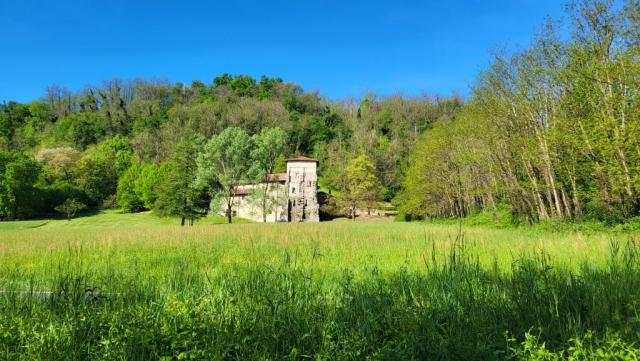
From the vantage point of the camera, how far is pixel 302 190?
69.9 m

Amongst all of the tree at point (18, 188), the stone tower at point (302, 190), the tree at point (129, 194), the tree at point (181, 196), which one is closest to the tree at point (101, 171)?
the tree at point (129, 194)

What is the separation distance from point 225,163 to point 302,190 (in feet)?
82.8

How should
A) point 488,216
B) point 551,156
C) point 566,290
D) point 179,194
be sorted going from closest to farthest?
point 566,290, point 551,156, point 488,216, point 179,194

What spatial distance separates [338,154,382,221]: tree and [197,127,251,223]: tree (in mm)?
23908

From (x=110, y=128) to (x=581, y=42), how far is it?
401ft

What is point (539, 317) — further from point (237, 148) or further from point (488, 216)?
point (237, 148)

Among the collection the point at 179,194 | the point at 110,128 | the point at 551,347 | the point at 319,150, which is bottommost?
the point at 551,347

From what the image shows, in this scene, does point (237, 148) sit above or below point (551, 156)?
above

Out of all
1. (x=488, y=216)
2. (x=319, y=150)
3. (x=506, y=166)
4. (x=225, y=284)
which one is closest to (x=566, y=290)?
(x=225, y=284)

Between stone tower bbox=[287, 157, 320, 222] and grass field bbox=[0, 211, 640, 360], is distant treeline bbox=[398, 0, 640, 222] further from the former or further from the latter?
stone tower bbox=[287, 157, 320, 222]

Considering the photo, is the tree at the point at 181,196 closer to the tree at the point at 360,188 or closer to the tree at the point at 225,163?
the tree at the point at 225,163

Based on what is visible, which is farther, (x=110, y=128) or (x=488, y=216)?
(x=110, y=128)

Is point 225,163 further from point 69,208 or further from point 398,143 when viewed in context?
point 398,143

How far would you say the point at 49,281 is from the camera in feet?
19.4
